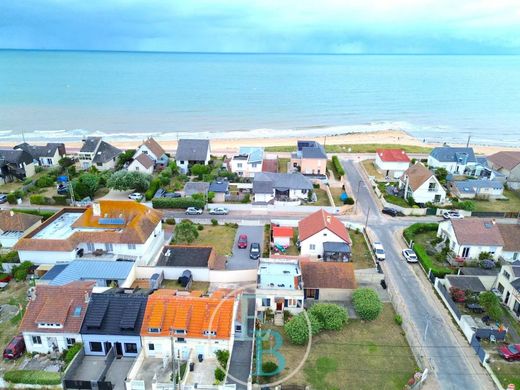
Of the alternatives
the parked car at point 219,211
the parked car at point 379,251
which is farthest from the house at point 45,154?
the parked car at point 379,251

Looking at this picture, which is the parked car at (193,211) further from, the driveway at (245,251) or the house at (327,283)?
the house at (327,283)

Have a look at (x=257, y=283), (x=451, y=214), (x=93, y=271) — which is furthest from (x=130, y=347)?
(x=451, y=214)

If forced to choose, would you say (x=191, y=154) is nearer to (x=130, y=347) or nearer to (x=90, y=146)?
(x=90, y=146)

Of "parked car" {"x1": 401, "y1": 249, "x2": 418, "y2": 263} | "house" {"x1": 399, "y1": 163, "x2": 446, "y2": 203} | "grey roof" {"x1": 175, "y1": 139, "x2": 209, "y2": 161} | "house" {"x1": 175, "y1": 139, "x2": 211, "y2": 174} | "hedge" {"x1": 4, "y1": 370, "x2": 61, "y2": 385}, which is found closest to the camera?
"hedge" {"x1": 4, "y1": 370, "x2": 61, "y2": 385}

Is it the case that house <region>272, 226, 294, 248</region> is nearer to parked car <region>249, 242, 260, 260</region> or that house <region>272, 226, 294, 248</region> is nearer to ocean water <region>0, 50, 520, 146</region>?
parked car <region>249, 242, 260, 260</region>

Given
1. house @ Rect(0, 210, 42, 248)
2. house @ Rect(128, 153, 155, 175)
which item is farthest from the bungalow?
house @ Rect(0, 210, 42, 248)
